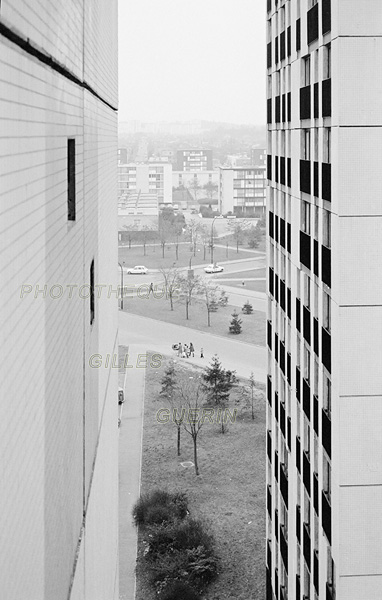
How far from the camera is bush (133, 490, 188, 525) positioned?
37.1 ft

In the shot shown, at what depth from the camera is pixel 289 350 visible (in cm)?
782

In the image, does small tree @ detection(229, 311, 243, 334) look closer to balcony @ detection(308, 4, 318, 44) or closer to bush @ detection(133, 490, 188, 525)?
bush @ detection(133, 490, 188, 525)

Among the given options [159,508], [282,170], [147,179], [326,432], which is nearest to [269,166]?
[282,170]

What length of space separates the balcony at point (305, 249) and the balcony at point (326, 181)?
83cm

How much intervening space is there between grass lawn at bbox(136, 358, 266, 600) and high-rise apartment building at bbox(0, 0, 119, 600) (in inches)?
329

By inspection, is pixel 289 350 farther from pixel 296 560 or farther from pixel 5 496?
pixel 5 496

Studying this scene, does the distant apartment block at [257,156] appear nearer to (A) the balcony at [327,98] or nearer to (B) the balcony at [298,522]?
(B) the balcony at [298,522]

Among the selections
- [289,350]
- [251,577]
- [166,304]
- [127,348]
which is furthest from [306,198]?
[166,304]

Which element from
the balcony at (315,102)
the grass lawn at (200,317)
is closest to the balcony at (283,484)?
the balcony at (315,102)

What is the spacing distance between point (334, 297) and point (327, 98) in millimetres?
1432

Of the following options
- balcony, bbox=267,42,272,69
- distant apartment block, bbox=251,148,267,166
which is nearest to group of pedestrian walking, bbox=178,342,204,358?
balcony, bbox=267,42,272,69

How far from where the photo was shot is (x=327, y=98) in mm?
5590

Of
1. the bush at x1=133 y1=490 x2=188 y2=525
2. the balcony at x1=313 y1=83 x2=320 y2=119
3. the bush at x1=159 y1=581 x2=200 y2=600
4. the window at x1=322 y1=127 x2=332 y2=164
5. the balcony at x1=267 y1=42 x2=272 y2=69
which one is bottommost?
the bush at x1=159 y1=581 x2=200 y2=600

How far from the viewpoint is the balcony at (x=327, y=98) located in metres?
5.50
